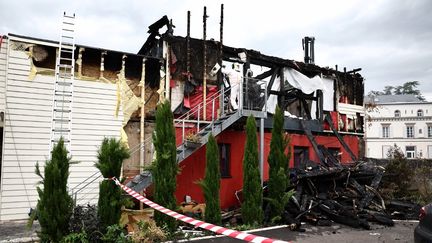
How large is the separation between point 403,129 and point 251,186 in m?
49.9

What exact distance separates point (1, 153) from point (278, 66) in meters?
10.1

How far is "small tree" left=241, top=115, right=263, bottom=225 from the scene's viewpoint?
915cm

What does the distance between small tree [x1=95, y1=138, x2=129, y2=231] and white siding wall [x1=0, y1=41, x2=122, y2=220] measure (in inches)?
123

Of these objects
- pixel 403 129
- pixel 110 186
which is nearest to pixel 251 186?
pixel 110 186

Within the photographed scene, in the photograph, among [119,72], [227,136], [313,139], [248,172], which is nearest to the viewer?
[248,172]

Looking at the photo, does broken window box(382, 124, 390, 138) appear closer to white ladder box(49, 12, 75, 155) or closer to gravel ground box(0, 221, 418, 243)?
gravel ground box(0, 221, 418, 243)

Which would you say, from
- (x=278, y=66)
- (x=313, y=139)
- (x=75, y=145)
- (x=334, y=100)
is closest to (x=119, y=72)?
(x=75, y=145)

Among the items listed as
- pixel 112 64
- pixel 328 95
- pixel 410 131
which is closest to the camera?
pixel 112 64

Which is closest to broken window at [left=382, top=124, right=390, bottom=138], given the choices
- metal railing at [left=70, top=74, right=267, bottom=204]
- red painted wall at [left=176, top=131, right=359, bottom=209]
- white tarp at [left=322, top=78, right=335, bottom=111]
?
white tarp at [left=322, top=78, right=335, bottom=111]

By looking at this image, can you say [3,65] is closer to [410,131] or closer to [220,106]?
[220,106]

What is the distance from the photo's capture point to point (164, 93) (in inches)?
435

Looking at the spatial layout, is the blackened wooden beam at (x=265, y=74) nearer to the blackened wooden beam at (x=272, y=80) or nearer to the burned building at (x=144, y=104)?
the burned building at (x=144, y=104)

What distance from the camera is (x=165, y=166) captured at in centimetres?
793

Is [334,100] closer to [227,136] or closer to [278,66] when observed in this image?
[278,66]
